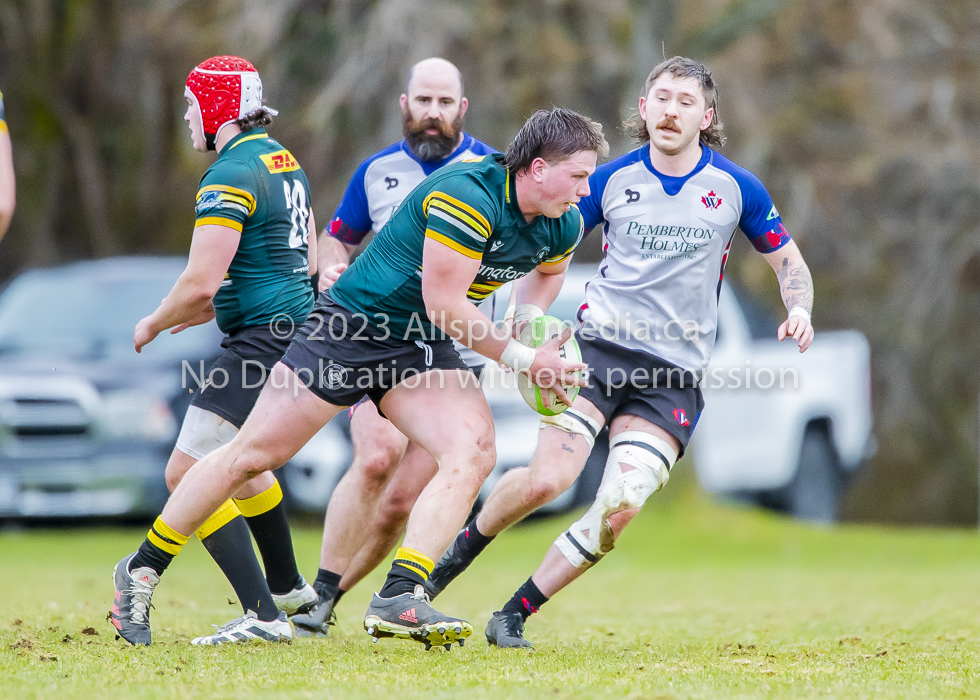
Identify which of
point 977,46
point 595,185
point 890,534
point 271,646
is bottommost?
point 890,534

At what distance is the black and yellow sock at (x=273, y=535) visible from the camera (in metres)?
5.20

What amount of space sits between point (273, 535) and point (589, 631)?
1.54 metres

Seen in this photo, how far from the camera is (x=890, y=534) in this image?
39.3 ft

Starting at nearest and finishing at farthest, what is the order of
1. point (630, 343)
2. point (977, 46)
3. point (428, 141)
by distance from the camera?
point (630, 343)
point (428, 141)
point (977, 46)

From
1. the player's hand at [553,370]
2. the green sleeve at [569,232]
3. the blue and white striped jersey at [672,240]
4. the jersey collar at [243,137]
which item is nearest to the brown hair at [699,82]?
the blue and white striped jersey at [672,240]

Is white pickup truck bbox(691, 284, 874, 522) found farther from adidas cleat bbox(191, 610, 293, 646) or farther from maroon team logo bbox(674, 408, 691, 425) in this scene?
adidas cleat bbox(191, 610, 293, 646)

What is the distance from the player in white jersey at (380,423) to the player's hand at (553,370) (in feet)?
3.20

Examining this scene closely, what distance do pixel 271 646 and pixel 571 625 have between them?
1.73 metres

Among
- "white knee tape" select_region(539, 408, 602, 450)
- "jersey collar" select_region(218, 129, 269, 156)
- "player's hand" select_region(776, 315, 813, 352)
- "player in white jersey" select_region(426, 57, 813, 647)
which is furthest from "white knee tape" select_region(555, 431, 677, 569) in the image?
"jersey collar" select_region(218, 129, 269, 156)

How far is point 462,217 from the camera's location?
4.36m

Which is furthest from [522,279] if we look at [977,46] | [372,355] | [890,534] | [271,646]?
[977,46]

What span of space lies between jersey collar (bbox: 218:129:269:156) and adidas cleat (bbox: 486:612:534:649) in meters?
2.17

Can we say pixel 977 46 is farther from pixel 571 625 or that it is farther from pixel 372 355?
pixel 372 355

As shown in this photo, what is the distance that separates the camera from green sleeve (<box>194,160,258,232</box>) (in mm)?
4672
